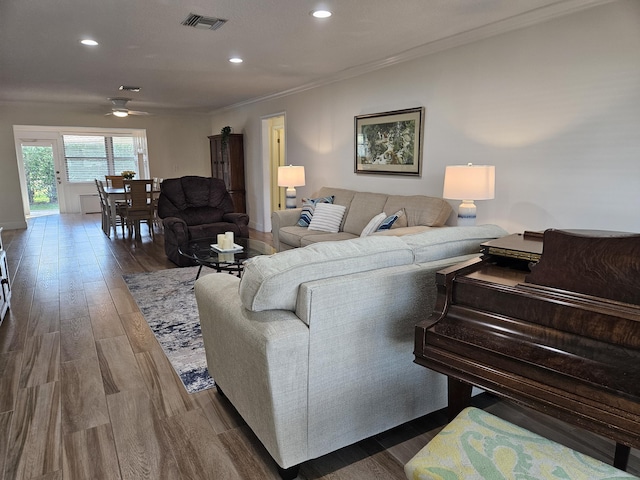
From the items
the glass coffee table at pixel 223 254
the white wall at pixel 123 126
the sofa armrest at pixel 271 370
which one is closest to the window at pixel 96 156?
the white wall at pixel 123 126

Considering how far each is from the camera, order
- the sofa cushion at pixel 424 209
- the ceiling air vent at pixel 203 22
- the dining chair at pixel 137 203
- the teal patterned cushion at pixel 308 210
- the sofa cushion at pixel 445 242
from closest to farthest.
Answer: the sofa cushion at pixel 445 242
the ceiling air vent at pixel 203 22
the sofa cushion at pixel 424 209
the teal patterned cushion at pixel 308 210
the dining chair at pixel 137 203

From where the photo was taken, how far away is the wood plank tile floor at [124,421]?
70.9 inches

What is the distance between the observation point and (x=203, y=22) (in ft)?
10.4

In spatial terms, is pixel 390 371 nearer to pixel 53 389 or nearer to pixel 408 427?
pixel 408 427

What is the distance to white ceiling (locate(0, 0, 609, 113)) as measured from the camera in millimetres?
2875

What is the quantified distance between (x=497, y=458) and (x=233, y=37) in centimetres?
355

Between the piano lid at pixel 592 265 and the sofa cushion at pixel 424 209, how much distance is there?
2481mm

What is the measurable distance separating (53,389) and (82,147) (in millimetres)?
9499

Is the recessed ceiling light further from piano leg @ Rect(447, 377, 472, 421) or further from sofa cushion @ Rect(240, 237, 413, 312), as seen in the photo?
piano leg @ Rect(447, 377, 472, 421)

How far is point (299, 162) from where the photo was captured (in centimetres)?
641

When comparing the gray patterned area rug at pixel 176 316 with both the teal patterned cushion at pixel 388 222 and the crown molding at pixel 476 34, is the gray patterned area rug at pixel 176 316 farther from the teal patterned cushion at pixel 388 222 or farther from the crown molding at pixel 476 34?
the crown molding at pixel 476 34

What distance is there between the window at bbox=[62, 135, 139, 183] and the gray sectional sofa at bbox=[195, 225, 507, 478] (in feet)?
33.1

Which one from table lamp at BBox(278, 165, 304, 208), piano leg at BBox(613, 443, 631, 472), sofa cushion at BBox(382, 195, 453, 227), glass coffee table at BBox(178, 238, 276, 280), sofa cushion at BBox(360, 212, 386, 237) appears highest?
table lamp at BBox(278, 165, 304, 208)

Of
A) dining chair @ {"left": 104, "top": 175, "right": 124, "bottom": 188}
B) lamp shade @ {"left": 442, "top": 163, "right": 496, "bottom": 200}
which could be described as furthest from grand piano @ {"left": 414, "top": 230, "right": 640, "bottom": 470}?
dining chair @ {"left": 104, "top": 175, "right": 124, "bottom": 188}
